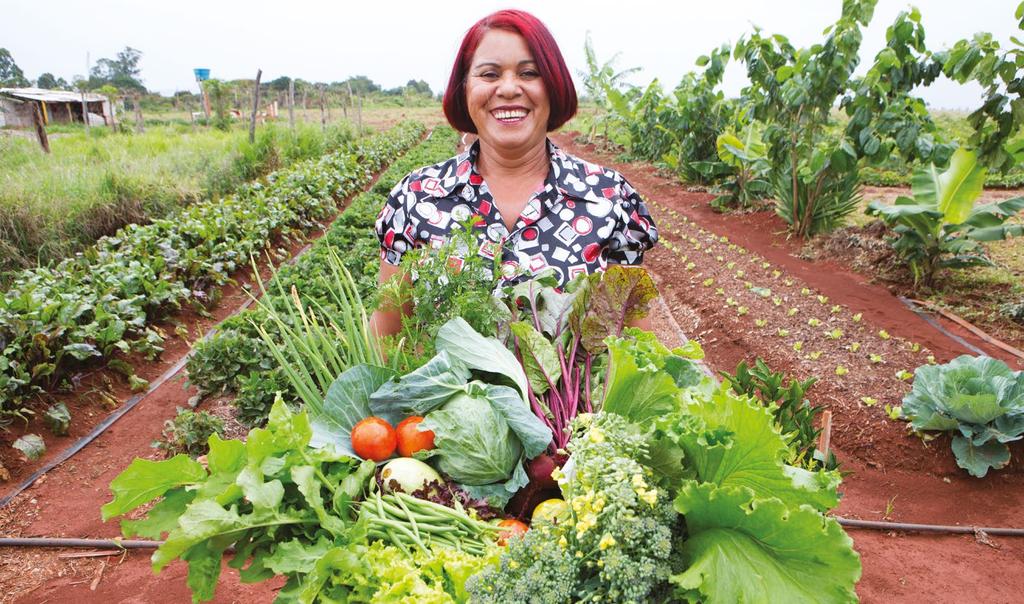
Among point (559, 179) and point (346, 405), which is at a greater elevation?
point (559, 179)

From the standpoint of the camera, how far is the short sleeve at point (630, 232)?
2.43 m

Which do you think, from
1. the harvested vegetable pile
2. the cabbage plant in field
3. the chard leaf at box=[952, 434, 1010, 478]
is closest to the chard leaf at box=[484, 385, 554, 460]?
the harvested vegetable pile

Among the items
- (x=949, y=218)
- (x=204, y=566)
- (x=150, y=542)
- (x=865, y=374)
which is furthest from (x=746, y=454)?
(x=949, y=218)

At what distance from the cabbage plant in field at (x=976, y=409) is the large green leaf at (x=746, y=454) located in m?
3.51

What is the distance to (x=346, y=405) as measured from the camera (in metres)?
1.51

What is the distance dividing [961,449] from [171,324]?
264 inches

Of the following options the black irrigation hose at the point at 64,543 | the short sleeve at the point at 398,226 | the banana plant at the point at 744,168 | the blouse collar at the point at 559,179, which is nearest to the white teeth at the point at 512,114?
the blouse collar at the point at 559,179

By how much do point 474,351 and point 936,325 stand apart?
5.99 m

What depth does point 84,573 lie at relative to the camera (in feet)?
10.8

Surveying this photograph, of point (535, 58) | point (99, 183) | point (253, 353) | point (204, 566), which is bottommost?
point (253, 353)

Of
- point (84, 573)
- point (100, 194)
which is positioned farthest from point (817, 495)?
point (100, 194)

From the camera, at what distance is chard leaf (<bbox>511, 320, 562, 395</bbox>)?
65.4 inches

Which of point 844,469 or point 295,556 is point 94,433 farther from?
point 844,469

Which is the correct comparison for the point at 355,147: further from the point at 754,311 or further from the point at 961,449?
the point at 961,449
